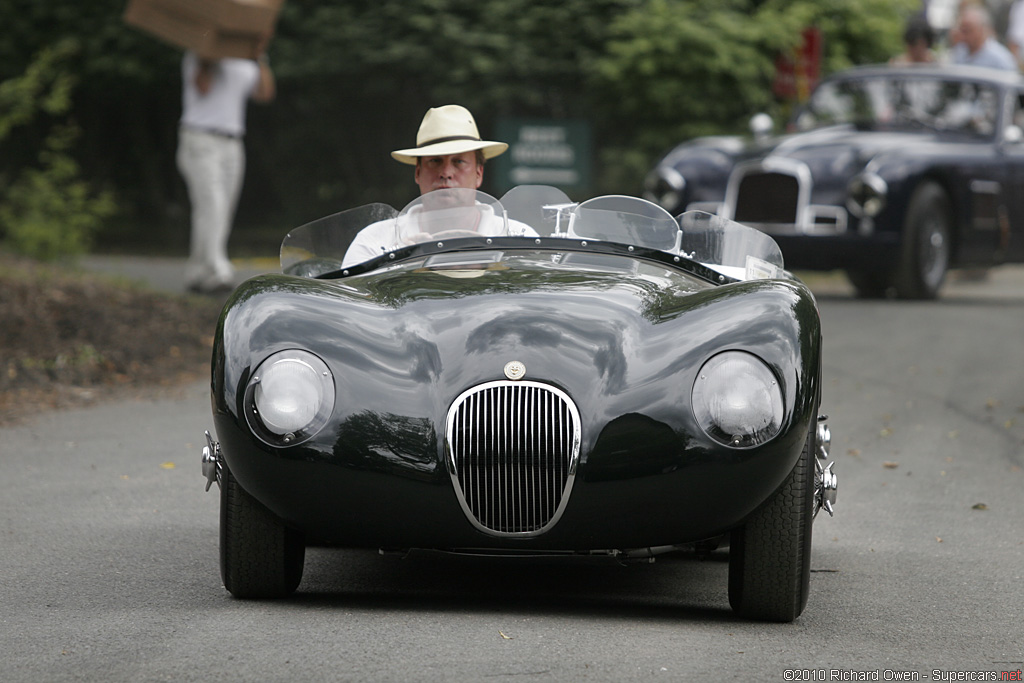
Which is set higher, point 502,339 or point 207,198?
point 502,339

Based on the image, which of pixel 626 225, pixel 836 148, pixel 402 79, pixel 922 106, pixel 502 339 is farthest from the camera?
pixel 402 79

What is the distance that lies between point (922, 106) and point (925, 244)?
5.09 ft

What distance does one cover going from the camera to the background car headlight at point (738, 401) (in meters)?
3.74

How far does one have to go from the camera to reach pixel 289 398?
379cm

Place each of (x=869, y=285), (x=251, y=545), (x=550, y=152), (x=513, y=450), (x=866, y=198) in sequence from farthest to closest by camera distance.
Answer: (x=550, y=152)
(x=869, y=285)
(x=866, y=198)
(x=251, y=545)
(x=513, y=450)

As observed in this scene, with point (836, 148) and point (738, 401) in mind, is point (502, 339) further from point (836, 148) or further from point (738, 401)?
point (836, 148)

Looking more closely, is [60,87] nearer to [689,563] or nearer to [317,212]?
[689,563]

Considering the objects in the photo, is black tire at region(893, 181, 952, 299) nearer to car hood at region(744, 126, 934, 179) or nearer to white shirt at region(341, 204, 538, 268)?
car hood at region(744, 126, 934, 179)

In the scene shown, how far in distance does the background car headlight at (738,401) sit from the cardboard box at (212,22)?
8.39 metres

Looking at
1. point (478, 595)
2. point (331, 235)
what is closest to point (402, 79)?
point (331, 235)

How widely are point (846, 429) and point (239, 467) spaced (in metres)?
4.47

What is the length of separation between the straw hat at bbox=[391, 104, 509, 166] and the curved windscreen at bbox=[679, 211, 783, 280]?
0.89 metres

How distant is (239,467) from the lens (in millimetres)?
3865

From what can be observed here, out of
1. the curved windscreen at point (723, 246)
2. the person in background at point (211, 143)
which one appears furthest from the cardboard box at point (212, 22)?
the curved windscreen at point (723, 246)
